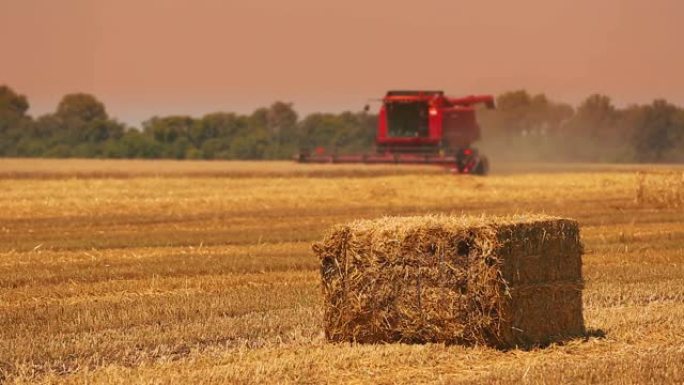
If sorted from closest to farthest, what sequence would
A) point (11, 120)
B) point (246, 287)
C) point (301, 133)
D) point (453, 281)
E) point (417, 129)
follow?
point (453, 281) < point (246, 287) < point (417, 129) < point (11, 120) < point (301, 133)

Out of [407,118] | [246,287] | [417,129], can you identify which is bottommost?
[246,287]

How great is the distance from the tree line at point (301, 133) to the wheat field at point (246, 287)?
29128mm

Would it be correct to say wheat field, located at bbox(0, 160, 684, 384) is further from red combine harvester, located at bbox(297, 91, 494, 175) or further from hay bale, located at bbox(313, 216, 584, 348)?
red combine harvester, located at bbox(297, 91, 494, 175)

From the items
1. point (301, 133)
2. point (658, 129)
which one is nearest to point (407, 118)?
point (658, 129)

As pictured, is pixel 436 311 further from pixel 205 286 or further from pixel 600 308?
pixel 205 286

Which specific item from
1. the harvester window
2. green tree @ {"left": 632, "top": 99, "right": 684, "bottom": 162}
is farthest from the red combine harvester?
green tree @ {"left": 632, "top": 99, "right": 684, "bottom": 162}

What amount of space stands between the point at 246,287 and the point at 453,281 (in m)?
5.06

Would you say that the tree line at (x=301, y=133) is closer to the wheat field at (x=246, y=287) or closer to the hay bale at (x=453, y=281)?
the wheat field at (x=246, y=287)

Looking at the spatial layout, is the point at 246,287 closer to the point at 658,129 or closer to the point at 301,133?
the point at 658,129

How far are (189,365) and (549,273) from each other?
11.5ft

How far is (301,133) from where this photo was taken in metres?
93.4

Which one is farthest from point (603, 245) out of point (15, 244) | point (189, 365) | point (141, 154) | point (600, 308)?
point (141, 154)

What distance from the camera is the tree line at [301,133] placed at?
71.7 m

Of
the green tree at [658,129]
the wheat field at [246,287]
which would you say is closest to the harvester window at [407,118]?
the wheat field at [246,287]
